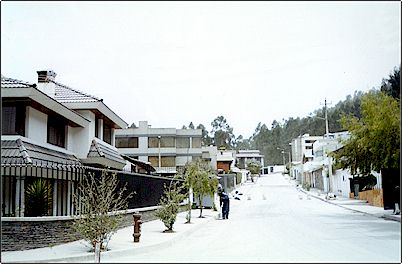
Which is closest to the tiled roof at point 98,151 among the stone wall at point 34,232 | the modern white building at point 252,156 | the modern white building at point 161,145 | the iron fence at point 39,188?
the iron fence at point 39,188

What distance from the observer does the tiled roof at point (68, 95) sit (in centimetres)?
1912

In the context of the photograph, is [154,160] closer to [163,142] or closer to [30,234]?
[163,142]

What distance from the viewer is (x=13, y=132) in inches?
551

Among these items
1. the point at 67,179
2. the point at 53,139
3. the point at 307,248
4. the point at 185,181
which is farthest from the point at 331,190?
the point at 307,248

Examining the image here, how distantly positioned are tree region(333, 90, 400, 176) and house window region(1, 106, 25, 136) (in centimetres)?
913

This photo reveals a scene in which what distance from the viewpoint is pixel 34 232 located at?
36.4 ft

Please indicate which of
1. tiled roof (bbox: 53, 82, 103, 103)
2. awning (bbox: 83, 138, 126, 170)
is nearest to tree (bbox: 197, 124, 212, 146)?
awning (bbox: 83, 138, 126, 170)

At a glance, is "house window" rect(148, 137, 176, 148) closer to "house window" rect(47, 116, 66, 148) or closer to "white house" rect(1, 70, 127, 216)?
"white house" rect(1, 70, 127, 216)

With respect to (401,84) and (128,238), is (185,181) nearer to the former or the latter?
(128,238)

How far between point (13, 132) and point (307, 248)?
9.95m

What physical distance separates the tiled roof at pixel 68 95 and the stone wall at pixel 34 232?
7860 mm

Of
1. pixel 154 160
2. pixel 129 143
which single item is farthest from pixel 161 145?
pixel 129 143

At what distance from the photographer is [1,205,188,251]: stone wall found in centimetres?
1073

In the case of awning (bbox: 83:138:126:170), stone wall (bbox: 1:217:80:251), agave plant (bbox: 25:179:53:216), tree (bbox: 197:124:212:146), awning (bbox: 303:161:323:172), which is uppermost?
tree (bbox: 197:124:212:146)
